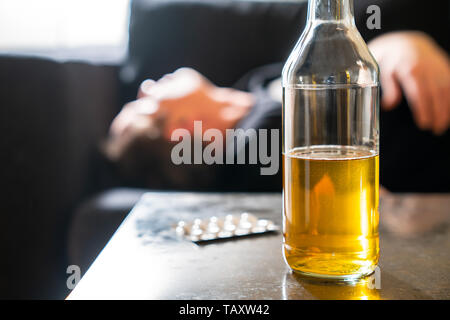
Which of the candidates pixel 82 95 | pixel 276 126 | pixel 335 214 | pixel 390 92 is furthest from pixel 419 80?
pixel 335 214

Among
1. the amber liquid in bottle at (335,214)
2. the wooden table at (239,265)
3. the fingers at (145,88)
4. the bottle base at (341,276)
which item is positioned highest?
the fingers at (145,88)

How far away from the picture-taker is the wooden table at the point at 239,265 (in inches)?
20.6

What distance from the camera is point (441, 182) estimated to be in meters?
1.52

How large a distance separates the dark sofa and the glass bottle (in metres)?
0.92

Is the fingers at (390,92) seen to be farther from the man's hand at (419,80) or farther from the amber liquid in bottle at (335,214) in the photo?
the amber liquid in bottle at (335,214)

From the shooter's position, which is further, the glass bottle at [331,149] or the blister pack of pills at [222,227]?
the blister pack of pills at [222,227]

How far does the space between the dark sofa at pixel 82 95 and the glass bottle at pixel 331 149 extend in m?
0.92

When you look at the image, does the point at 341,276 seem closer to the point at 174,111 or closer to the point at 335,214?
the point at 335,214

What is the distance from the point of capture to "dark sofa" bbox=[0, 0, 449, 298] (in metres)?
1.33

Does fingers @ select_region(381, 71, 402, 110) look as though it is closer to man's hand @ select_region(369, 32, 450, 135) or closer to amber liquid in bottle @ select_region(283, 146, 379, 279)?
man's hand @ select_region(369, 32, 450, 135)

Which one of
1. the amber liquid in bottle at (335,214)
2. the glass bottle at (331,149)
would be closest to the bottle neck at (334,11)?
the glass bottle at (331,149)

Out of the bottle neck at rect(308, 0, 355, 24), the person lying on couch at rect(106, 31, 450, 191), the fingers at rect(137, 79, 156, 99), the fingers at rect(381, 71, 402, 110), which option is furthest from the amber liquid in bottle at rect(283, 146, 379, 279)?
the fingers at rect(137, 79, 156, 99)

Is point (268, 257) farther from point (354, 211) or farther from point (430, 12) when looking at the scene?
point (430, 12)

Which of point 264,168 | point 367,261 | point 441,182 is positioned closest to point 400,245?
point 367,261
